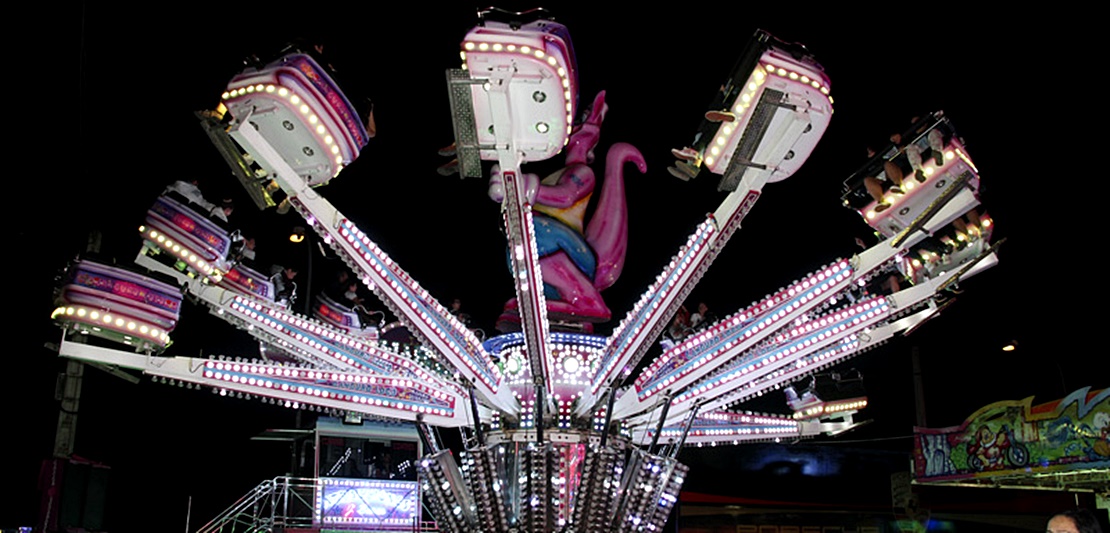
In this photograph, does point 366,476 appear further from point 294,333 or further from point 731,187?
point 731,187

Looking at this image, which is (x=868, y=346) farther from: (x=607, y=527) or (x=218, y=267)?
(x=218, y=267)

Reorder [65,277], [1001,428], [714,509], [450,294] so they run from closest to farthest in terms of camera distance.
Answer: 1. [65,277]
2. [1001,428]
3. [450,294]
4. [714,509]

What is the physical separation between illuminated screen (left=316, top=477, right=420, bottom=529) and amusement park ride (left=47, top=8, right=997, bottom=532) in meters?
4.42

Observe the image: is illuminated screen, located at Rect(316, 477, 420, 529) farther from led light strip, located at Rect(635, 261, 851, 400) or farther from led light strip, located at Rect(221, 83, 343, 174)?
led light strip, located at Rect(221, 83, 343, 174)

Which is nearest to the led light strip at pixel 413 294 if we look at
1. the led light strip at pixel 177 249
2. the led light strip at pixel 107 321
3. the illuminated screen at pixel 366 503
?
the led light strip at pixel 177 249

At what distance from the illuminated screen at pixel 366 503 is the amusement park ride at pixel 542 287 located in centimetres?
442

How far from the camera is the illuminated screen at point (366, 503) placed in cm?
1642

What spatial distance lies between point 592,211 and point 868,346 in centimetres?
461

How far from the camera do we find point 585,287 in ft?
41.5

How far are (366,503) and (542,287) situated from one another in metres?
8.37

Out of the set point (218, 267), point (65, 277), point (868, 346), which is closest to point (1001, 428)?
point (868, 346)

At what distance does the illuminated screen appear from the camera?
16.4 meters

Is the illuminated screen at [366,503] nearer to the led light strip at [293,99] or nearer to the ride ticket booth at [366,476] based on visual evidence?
the ride ticket booth at [366,476]

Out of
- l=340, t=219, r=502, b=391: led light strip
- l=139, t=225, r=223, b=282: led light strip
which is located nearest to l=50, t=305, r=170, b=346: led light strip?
l=139, t=225, r=223, b=282: led light strip
